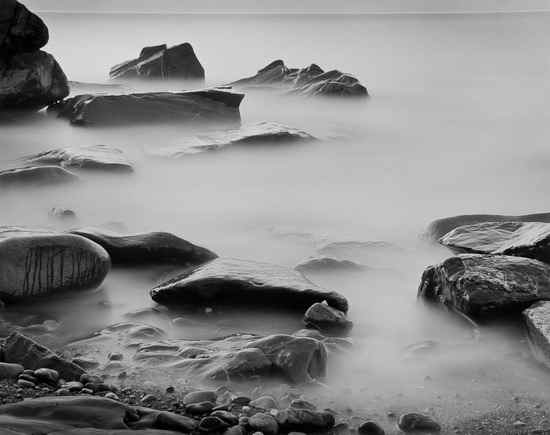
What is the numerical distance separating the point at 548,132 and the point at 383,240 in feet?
17.8

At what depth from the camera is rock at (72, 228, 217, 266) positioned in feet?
15.9

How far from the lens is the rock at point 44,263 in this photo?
13.6 feet

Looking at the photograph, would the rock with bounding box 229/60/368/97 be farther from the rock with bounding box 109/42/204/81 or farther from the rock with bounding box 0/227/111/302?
the rock with bounding box 0/227/111/302

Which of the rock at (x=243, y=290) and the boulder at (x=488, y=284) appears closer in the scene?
the boulder at (x=488, y=284)

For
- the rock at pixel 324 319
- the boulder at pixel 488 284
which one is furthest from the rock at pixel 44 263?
the boulder at pixel 488 284

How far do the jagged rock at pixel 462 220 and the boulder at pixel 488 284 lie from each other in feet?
4.15

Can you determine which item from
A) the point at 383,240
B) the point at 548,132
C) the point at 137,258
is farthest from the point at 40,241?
the point at 548,132

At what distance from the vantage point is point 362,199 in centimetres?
681

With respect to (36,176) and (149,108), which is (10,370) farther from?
(149,108)

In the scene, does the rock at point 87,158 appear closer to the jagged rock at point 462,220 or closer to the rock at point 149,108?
the rock at point 149,108

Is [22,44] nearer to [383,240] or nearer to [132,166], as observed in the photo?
[132,166]

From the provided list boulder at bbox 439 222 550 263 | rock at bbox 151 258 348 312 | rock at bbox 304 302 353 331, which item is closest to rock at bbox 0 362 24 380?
rock at bbox 151 258 348 312

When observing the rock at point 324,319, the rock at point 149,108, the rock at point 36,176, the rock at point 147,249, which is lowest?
the rock at point 324,319

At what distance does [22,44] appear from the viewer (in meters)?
9.55
